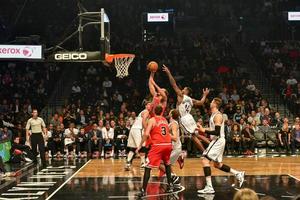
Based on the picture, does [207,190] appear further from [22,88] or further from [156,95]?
[22,88]

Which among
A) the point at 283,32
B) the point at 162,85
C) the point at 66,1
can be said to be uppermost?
Answer: the point at 66,1

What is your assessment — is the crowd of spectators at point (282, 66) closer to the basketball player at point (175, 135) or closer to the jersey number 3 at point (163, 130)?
the basketball player at point (175, 135)

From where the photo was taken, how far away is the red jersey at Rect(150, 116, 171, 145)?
33.8 ft

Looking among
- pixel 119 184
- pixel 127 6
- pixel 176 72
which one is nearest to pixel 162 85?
pixel 176 72

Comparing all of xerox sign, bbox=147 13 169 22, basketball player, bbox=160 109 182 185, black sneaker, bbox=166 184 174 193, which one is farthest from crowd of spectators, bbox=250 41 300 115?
black sneaker, bbox=166 184 174 193

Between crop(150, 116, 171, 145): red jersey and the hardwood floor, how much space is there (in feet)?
11.3

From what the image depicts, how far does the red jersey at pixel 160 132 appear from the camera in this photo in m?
10.3

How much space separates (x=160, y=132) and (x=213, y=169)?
493 cm

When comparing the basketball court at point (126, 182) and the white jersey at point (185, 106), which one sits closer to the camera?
the basketball court at point (126, 182)

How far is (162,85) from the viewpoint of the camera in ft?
85.8

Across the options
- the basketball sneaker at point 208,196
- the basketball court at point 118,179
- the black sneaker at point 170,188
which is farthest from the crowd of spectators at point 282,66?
the basketball sneaker at point 208,196

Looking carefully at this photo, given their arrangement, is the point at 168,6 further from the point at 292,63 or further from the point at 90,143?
the point at 90,143

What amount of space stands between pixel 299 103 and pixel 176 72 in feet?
20.6

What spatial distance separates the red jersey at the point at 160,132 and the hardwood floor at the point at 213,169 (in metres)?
3.43
